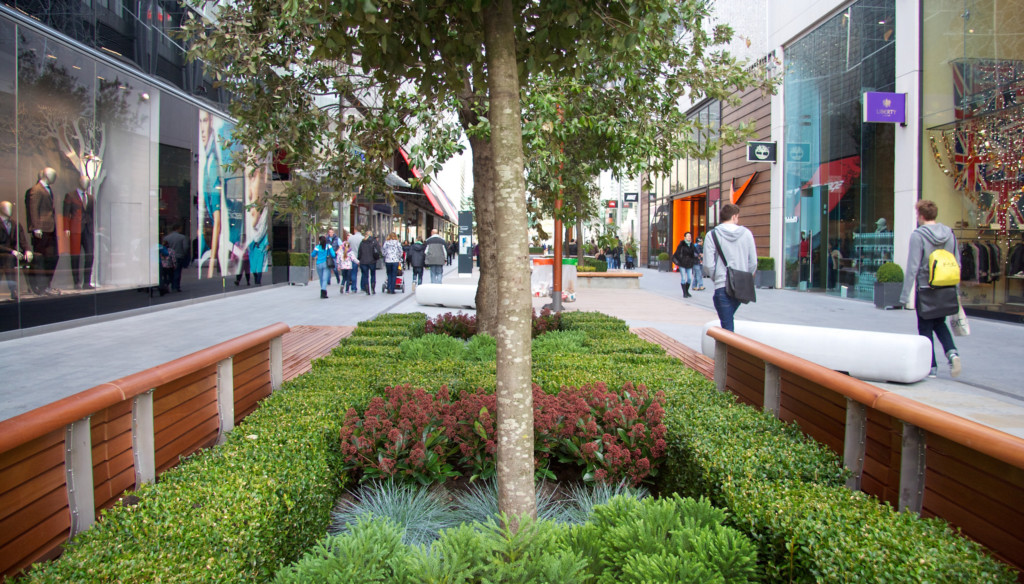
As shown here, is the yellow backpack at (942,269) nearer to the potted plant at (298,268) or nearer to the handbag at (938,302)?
the handbag at (938,302)

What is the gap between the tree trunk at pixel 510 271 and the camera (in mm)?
2387

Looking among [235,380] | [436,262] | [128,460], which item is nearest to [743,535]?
[128,460]

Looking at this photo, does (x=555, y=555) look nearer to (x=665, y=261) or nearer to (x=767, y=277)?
(x=767, y=277)

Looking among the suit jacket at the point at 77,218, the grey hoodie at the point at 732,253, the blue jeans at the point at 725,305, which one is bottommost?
the blue jeans at the point at 725,305

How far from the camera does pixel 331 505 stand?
307 centimetres

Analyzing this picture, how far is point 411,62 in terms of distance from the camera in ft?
10.0

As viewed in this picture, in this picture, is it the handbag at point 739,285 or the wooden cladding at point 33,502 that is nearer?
the wooden cladding at point 33,502

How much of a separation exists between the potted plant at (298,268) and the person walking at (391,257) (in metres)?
5.24

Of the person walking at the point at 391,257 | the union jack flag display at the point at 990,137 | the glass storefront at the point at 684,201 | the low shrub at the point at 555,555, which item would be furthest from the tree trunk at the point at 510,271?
the glass storefront at the point at 684,201

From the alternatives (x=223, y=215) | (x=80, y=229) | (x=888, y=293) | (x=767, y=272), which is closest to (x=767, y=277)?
(x=767, y=272)

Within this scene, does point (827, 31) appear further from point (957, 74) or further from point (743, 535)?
point (743, 535)

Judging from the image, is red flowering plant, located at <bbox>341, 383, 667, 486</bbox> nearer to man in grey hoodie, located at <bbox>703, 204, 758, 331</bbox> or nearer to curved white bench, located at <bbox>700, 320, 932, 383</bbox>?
curved white bench, located at <bbox>700, 320, 932, 383</bbox>

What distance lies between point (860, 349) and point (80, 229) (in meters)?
11.9

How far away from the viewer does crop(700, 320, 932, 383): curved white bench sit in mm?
6555
